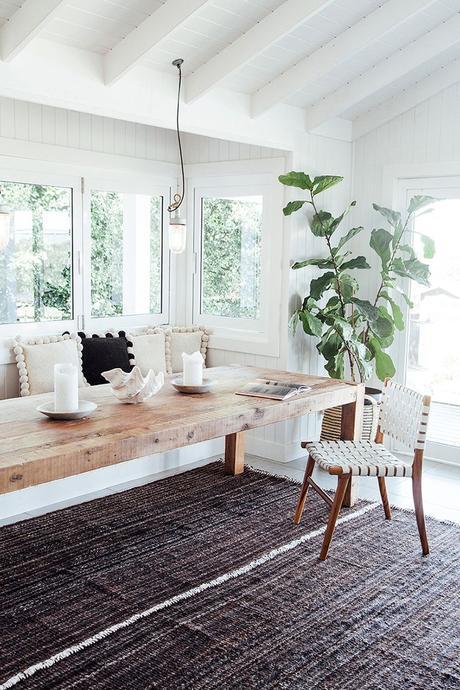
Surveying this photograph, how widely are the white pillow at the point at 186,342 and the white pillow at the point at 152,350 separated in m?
0.06

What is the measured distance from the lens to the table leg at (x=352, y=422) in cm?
424

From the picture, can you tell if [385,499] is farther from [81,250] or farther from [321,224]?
[81,250]

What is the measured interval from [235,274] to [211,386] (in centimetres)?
203

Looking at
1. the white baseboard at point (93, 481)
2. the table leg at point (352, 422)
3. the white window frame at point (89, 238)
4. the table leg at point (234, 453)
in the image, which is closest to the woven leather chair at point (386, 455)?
the table leg at point (352, 422)

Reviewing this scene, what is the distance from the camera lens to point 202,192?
5.75 m

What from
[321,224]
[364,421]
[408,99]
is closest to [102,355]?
[321,224]

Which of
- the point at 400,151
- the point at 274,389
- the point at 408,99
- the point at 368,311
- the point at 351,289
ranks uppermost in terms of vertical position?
the point at 408,99

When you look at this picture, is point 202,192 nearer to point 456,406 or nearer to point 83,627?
point 456,406

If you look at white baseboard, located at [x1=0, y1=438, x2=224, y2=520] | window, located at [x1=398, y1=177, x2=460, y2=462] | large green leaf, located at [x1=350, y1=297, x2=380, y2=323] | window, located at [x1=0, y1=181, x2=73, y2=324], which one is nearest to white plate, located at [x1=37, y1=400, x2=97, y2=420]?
white baseboard, located at [x1=0, y1=438, x2=224, y2=520]

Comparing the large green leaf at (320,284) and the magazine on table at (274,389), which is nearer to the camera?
the magazine on table at (274,389)

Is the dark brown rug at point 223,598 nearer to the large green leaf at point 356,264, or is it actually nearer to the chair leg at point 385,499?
the chair leg at point 385,499

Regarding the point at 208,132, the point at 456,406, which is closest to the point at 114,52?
the point at 208,132

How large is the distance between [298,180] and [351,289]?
33.5 inches

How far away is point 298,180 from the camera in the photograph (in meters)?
4.82
